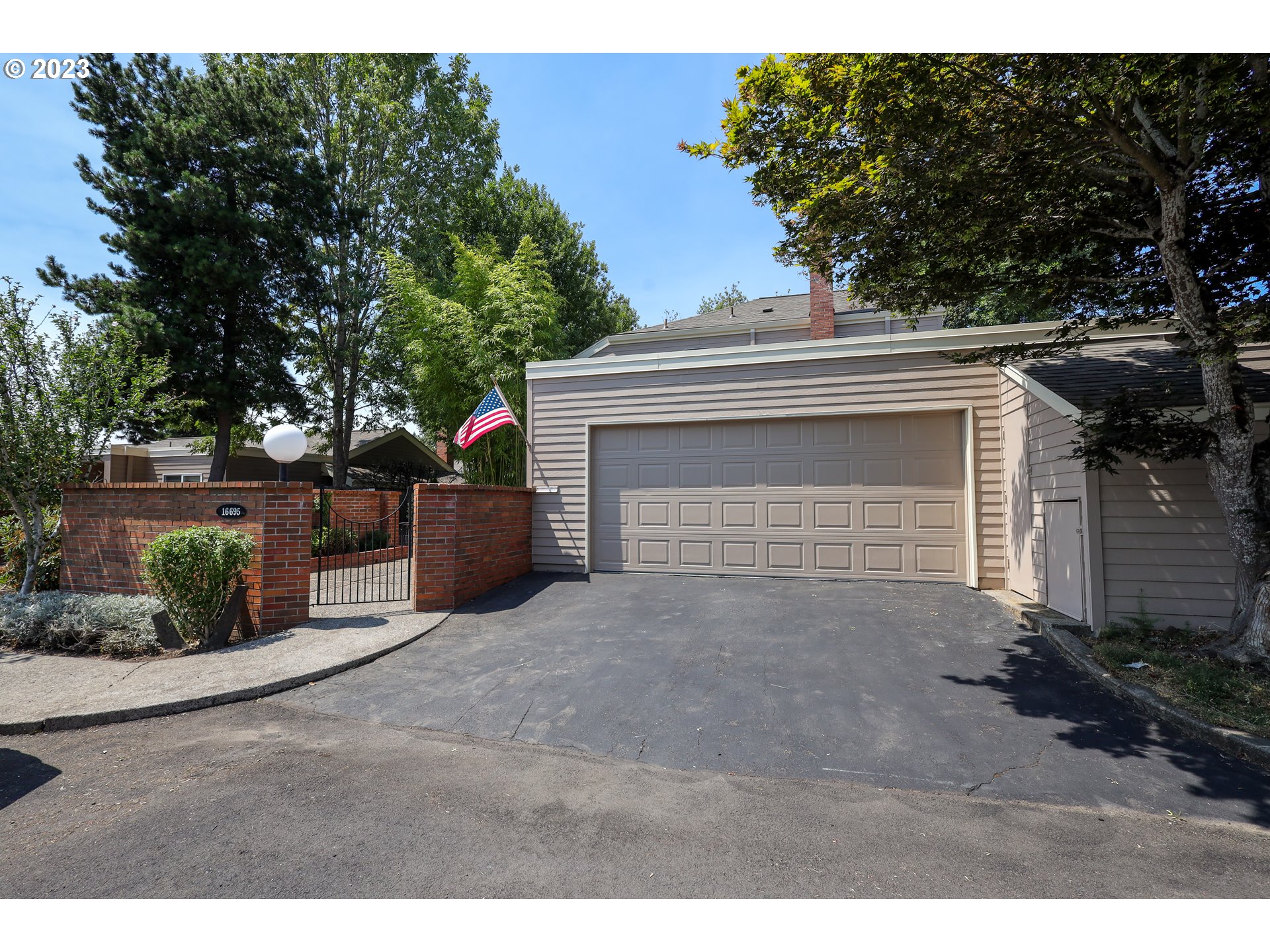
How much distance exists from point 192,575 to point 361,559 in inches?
244

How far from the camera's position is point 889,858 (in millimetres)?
2701

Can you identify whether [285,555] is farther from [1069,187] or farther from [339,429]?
[339,429]

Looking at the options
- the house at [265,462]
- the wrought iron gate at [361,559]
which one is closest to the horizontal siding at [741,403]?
the wrought iron gate at [361,559]

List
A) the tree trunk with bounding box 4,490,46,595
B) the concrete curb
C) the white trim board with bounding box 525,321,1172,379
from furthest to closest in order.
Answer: the white trim board with bounding box 525,321,1172,379 → the tree trunk with bounding box 4,490,46,595 → the concrete curb

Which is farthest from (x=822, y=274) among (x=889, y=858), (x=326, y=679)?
(x=326, y=679)

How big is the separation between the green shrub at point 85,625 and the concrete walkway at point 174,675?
0.19 metres

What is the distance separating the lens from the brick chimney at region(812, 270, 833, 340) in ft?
46.0

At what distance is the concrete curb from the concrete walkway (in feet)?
20.9

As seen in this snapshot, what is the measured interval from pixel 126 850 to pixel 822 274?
7.25 metres

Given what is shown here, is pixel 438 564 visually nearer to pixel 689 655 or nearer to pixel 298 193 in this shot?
pixel 689 655

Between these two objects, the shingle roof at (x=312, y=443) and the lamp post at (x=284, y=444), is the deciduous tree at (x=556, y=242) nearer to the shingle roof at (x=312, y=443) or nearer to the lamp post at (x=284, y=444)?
the shingle roof at (x=312, y=443)

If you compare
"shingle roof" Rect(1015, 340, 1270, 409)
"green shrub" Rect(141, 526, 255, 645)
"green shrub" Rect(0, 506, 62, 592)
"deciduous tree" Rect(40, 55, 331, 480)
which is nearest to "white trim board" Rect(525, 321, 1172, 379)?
"shingle roof" Rect(1015, 340, 1270, 409)

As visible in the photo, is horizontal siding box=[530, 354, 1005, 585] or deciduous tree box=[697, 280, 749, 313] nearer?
horizontal siding box=[530, 354, 1005, 585]

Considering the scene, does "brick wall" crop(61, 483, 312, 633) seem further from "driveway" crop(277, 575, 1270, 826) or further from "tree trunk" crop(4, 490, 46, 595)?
"driveway" crop(277, 575, 1270, 826)
